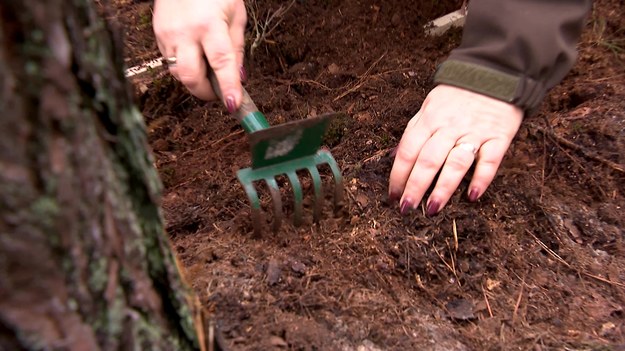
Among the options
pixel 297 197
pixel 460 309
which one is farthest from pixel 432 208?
pixel 297 197

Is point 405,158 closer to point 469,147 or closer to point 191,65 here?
point 469,147

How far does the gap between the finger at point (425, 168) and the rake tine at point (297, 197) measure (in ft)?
1.01

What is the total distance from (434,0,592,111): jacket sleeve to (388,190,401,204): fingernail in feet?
1.47

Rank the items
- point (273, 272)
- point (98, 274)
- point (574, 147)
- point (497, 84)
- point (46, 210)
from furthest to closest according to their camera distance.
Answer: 1. point (574, 147)
2. point (497, 84)
3. point (273, 272)
4. point (98, 274)
5. point (46, 210)

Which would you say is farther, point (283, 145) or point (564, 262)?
point (564, 262)

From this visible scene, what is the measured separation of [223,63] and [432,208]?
2.51 ft

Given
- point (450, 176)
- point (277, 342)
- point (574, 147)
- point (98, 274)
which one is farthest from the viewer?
point (574, 147)

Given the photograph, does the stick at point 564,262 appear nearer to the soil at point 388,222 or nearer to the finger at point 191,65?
the soil at point 388,222

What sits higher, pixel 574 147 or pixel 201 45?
pixel 201 45

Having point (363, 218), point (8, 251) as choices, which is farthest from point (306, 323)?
point (8, 251)

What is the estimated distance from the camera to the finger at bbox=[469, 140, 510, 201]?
60.7 inches

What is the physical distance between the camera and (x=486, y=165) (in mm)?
1568

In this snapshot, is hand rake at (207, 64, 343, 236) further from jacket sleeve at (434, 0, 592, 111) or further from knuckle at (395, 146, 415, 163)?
jacket sleeve at (434, 0, 592, 111)

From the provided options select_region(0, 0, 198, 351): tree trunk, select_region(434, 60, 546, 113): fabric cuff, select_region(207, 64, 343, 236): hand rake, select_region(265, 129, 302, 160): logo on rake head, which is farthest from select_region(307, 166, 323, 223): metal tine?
select_region(0, 0, 198, 351): tree trunk
